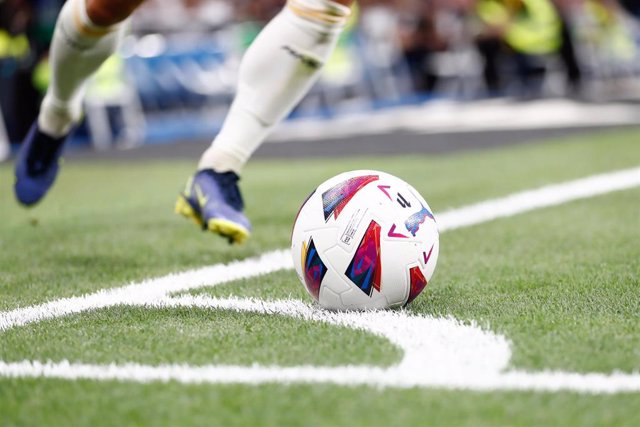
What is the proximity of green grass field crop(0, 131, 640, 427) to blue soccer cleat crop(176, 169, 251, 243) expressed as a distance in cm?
18

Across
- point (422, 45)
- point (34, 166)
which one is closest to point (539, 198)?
point (34, 166)

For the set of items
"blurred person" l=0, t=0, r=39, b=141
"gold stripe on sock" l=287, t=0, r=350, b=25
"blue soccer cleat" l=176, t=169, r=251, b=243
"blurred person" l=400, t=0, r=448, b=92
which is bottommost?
"blurred person" l=400, t=0, r=448, b=92

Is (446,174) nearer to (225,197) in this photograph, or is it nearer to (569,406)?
(225,197)

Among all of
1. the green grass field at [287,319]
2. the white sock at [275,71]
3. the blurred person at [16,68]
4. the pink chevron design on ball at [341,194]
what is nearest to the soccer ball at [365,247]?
the pink chevron design on ball at [341,194]

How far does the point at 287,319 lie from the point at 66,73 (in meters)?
1.84

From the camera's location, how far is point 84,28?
Answer: 4012 mm

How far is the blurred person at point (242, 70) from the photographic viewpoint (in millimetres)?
3680

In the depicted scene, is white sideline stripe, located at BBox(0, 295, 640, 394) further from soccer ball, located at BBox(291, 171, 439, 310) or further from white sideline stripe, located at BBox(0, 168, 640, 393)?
soccer ball, located at BBox(291, 171, 439, 310)

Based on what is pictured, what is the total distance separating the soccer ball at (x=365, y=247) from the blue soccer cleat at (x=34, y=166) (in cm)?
183

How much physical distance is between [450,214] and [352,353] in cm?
290

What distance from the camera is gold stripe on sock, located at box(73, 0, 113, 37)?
3.99 m

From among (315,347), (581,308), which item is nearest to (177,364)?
(315,347)

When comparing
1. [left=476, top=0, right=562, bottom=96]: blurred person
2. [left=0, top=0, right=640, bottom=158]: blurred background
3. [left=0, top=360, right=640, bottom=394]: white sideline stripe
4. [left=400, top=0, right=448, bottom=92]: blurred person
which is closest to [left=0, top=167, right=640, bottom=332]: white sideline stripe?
[left=0, top=360, right=640, bottom=394]: white sideline stripe

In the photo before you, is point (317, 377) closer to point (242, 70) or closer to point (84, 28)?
point (242, 70)
